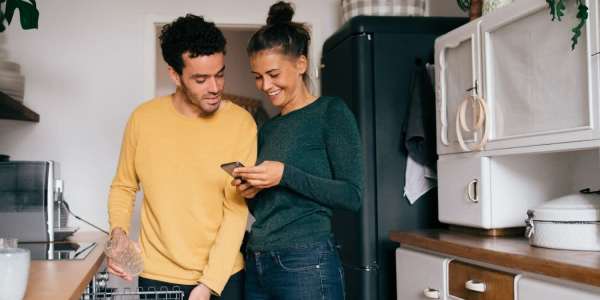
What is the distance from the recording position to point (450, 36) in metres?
2.36

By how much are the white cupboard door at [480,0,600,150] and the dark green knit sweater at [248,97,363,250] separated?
2.01ft

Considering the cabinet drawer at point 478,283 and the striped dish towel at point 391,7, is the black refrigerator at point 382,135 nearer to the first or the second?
the striped dish towel at point 391,7

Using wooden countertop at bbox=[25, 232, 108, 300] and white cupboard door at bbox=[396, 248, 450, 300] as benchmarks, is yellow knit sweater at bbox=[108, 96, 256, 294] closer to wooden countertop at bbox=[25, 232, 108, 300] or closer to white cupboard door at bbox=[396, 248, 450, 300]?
wooden countertop at bbox=[25, 232, 108, 300]

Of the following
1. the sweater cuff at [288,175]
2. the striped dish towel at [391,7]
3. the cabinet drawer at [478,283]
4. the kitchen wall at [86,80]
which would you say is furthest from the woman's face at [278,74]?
the kitchen wall at [86,80]

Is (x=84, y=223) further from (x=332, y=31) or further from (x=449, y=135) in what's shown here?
(x=449, y=135)

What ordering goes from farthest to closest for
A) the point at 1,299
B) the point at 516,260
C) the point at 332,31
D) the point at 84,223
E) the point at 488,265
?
the point at 332,31 → the point at 84,223 → the point at 488,265 → the point at 516,260 → the point at 1,299

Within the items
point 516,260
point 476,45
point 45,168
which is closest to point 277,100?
point 516,260

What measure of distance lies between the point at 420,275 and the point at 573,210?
24.4 inches

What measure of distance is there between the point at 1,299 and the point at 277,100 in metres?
0.75

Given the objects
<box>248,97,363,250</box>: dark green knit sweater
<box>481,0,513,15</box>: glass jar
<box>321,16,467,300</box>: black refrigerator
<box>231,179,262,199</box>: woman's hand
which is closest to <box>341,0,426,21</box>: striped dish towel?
<box>321,16,467,300</box>: black refrigerator

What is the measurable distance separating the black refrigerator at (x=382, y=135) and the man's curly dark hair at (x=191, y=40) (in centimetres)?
120

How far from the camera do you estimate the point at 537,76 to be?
186 centimetres

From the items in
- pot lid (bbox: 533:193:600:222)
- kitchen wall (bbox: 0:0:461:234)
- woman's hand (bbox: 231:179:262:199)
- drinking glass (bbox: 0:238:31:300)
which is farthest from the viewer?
kitchen wall (bbox: 0:0:461:234)

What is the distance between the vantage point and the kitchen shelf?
2352 millimetres
